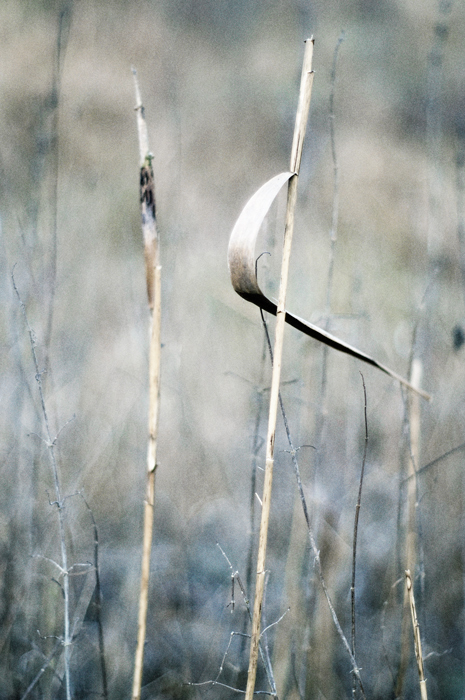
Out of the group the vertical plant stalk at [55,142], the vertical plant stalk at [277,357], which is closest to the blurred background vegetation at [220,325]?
the vertical plant stalk at [55,142]

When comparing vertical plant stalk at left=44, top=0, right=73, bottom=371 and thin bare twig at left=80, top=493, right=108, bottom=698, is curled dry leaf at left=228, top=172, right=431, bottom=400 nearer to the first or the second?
vertical plant stalk at left=44, top=0, right=73, bottom=371

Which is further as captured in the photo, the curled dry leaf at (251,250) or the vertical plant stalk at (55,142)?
the vertical plant stalk at (55,142)

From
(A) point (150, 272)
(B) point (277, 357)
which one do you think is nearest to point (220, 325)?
(B) point (277, 357)

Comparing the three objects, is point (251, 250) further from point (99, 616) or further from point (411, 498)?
point (99, 616)

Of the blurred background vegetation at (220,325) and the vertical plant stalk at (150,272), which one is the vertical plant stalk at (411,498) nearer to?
the blurred background vegetation at (220,325)

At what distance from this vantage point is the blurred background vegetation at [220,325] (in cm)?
133

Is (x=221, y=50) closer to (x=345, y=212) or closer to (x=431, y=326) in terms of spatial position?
(x=345, y=212)

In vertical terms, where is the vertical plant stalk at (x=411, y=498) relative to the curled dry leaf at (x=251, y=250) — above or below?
below

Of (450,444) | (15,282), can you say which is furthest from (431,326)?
(15,282)

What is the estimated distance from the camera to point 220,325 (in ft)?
4.48

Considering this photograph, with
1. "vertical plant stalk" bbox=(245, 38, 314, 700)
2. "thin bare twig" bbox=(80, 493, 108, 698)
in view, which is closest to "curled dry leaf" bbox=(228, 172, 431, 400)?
"vertical plant stalk" bbox=(245, 38, 314, 700)

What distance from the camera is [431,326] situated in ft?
4.54

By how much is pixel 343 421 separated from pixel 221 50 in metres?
1.09

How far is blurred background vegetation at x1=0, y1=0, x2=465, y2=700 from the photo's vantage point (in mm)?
1325
